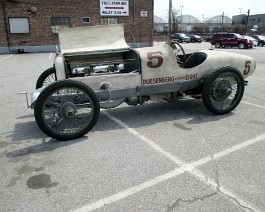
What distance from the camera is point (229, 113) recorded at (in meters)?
5.40

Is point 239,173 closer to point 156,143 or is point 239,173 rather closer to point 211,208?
point 211,208

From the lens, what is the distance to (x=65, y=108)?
4246 millimetres

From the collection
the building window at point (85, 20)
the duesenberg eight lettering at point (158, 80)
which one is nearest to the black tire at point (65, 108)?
the duesenberg eight lettering at point (158, 80)

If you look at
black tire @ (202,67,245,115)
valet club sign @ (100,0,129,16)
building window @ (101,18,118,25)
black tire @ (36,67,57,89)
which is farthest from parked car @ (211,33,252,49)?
black tire @ (36,67,57,89)

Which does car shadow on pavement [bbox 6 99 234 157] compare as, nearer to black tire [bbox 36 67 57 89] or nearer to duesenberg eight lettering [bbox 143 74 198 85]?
duesenberg eight lettering [bbox 143 74 198 85]

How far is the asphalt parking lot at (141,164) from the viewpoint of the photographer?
276 cm

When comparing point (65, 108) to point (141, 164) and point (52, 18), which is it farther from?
point (52, 18)

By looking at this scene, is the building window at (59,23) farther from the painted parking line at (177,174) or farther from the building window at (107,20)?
the painted parking line at (177,174)

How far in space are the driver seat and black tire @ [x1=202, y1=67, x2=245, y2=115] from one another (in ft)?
1.75

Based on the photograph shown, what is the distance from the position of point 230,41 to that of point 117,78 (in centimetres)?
2446

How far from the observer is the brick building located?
21.6 metres

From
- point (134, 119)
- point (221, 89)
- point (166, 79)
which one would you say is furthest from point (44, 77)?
point (221, 89)

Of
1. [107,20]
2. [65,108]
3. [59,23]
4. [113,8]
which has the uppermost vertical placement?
[113,8]

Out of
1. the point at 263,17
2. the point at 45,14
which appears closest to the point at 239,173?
the point at 45,14
